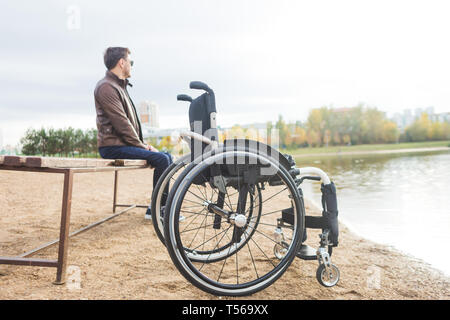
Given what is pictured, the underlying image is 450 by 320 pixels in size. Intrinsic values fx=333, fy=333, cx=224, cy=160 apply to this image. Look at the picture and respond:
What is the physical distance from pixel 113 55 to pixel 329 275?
2828 millimetres

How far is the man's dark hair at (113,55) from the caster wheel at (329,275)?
2.72 m

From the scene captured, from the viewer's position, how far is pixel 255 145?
1.95m

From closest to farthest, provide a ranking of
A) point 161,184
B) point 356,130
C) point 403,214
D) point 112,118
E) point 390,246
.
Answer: point 161,184 → point 390,246 → point 112,118 → point 403,214 → point 356,130

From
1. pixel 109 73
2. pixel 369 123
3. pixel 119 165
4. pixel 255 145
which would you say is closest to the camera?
pixel 255 145

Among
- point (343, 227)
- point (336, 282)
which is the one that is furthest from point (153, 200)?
point (343, 227)

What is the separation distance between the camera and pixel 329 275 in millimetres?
2012

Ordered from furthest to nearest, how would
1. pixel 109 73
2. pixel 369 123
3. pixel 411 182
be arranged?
pixel 369 123 → pixel 411 182 → pixel 109 73

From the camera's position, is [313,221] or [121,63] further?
[121,63]

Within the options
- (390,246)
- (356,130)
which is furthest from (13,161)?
(356,130)

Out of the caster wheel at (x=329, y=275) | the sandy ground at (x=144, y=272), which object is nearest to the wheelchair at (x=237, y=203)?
the caster wheel at (x=329, y=275)

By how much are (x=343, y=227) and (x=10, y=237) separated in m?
3.26

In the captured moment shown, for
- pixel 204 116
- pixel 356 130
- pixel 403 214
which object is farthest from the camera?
pixel 356 130

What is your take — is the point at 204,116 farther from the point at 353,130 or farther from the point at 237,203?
the point at 353,130
